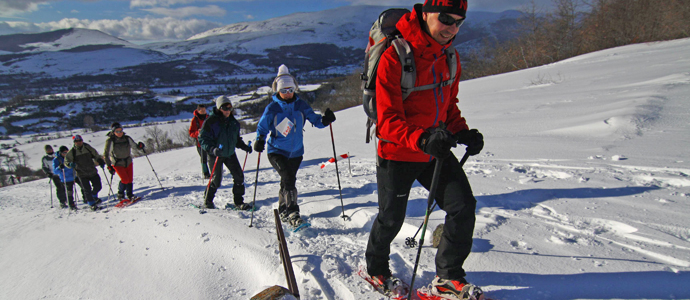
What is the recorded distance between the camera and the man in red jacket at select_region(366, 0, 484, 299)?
167 centimetres

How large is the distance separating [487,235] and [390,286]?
3.61 feet

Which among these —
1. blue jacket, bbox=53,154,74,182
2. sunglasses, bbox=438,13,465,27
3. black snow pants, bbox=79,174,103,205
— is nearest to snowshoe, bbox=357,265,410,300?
sunglasses, bbox=438,13,465,27

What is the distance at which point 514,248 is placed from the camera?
8.05 feet

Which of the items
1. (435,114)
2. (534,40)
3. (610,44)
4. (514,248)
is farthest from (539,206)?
(534,40)

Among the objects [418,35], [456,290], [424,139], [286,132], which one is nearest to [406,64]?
[418,35]

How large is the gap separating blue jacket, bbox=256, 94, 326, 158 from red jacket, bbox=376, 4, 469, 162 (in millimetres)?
1864

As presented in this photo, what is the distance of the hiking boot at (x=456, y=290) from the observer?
6.02 ft

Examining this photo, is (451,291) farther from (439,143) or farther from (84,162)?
(84,162)

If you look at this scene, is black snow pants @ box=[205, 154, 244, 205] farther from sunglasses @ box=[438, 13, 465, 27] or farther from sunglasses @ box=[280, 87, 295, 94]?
sunglasses @ box=[438, 13, 465, 27]

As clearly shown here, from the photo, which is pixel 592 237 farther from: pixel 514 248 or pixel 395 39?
pixel 395 39

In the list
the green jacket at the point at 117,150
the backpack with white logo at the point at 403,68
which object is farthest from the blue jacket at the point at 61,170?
the backpack with white logo at the point at 403,68

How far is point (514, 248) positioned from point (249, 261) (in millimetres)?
2298

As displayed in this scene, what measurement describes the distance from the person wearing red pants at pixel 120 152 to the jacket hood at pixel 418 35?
261 inches

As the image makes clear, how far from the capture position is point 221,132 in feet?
15.6
